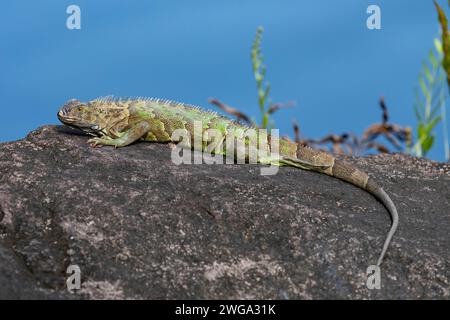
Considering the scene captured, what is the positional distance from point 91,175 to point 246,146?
2026 mm

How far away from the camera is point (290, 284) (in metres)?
5.04

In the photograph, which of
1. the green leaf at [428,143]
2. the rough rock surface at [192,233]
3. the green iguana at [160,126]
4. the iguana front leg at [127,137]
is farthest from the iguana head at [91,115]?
the green leaf at [428,143]

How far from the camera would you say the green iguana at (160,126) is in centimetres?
728

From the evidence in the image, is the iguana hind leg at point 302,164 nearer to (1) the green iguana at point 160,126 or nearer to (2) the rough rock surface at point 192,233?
(1) the green iguana at point 160,126

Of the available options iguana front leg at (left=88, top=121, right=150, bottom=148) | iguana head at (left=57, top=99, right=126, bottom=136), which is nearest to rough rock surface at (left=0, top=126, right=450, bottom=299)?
iguana front leg at (left=88, top=121, right=150, bottom=148)

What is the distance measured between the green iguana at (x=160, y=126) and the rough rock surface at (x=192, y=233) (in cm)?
54

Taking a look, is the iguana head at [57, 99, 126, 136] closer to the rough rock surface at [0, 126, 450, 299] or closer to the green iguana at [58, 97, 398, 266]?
the green iguana at [58, 97, 398, 266]

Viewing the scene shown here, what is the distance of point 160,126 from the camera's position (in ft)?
25.5

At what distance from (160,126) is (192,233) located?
2555 millimetres

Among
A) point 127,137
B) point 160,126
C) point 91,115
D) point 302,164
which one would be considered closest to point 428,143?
point 302,164

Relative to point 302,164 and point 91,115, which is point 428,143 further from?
point 91,115

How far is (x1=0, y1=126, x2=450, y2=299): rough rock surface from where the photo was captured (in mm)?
4930

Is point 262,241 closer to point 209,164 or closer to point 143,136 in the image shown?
point 209,164
